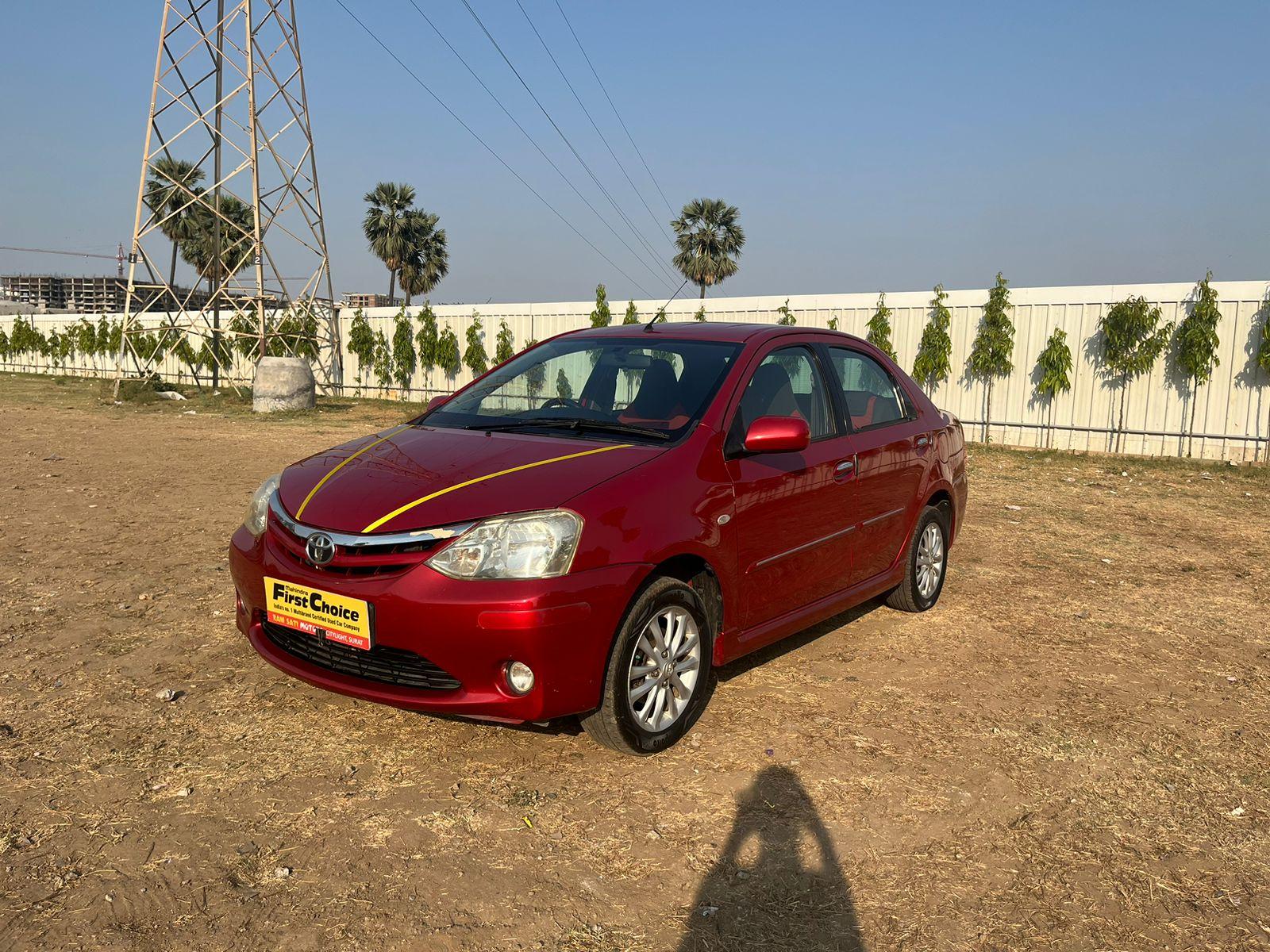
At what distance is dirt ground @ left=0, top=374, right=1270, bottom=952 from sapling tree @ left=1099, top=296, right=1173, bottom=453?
9.98 metres

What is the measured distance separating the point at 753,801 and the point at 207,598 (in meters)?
3.73

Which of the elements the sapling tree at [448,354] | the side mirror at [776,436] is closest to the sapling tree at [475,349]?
the sapling tree at [448,354]

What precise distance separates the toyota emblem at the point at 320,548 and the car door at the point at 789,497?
1.57 meters

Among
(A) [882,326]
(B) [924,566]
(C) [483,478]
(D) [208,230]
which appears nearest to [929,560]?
(B) [924,566]

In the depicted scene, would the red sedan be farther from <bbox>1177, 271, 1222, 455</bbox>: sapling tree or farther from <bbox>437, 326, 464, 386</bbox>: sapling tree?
<bbox>437, 326, 464, 386</bbox>: sapling tree

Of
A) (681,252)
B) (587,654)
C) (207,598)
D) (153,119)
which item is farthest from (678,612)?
(681,252)

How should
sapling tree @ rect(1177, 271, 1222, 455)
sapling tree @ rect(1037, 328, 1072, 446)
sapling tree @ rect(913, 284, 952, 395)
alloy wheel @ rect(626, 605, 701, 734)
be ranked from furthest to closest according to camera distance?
sapling tree @ rect(913, 284, 952, 395), sapling tree @ rect(1037, 328, 1072, 446), sapling tree @ rect(1177, 271, 1222, 455), alloy wheel @ rect(626, 605, 701, 734)

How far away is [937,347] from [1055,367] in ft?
6.56

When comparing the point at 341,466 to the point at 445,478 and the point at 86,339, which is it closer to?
the point at 445,478

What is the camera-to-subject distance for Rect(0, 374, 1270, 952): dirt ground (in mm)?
2742

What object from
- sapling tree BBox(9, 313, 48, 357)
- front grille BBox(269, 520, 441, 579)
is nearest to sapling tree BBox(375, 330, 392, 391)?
front grille BBox(269, 520, 441, 579)

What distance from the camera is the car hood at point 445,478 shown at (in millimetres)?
3471

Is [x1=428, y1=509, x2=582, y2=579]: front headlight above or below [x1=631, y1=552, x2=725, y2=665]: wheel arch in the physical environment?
above

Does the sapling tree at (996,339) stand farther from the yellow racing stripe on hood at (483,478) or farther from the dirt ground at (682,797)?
the yellow racing stripe on hood at (483,478)
